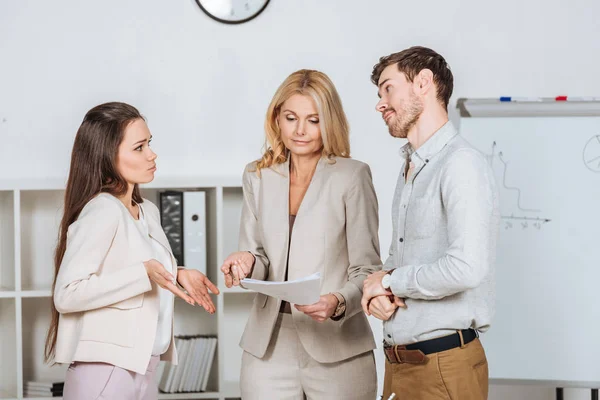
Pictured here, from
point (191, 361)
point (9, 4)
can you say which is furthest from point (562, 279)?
point (9, 4)

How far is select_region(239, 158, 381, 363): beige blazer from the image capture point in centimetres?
226

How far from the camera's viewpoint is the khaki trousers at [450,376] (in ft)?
5.88

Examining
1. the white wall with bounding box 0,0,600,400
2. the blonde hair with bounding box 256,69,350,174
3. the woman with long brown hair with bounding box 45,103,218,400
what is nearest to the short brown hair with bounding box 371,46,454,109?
the blonde hair with bounding box 256,69,350,174

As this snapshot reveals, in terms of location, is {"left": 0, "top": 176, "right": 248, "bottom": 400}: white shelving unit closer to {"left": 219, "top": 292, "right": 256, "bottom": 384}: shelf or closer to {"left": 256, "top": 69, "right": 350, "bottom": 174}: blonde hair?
{"left": 219, "top": 292, "right": 256, "bottom": 384}: shelf

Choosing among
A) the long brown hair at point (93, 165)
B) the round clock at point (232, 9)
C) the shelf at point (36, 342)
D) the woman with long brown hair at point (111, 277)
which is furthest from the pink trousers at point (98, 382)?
the round clock at point (232, 9)

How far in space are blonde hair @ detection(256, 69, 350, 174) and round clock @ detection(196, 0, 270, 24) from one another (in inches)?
58.4

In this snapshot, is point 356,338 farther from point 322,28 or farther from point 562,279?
point 322,28

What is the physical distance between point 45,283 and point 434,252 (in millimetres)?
2445

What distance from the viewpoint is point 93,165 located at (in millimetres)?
2141

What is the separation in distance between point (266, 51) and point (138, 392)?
2143 mm

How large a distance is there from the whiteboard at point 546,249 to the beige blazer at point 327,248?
1035 mm

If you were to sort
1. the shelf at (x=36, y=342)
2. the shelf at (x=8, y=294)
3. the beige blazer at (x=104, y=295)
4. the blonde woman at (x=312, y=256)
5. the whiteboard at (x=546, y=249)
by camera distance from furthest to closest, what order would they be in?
the shelf at (x=36, y=342) < the shelf at (x=8, y=294) < the whiteboard at (x=546, y=249) < the blonde woman at (x=312, y=256) < the beige blazer at (x=104, y=295)

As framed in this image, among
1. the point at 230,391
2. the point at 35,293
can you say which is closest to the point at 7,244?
the point at 35,293

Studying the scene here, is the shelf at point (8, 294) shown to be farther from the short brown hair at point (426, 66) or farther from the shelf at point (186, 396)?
the short brown hair at point (426, 66)
